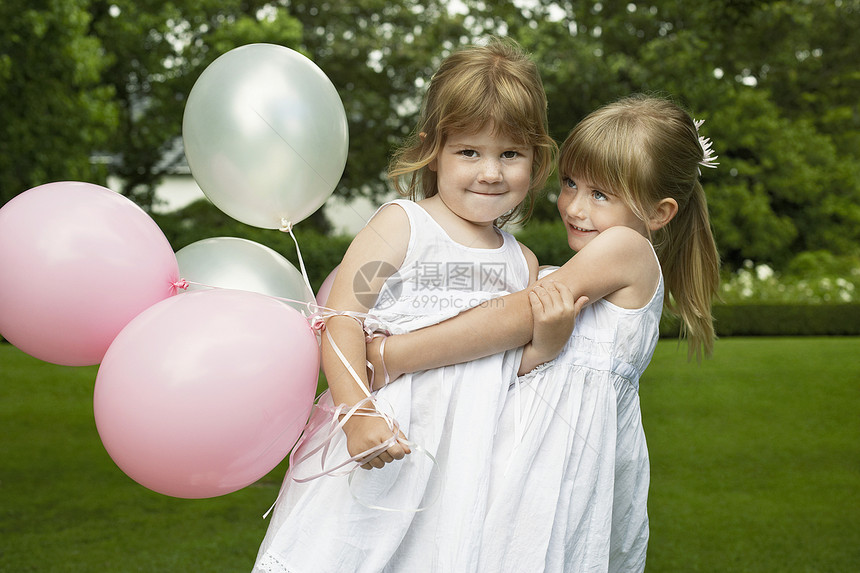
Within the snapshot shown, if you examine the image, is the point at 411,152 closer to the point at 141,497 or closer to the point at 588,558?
the point at 588,558

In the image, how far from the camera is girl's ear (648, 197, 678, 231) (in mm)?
2014

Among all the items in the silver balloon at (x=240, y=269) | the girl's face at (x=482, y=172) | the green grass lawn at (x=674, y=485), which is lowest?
the green grass lawn at (x=674, y=485)

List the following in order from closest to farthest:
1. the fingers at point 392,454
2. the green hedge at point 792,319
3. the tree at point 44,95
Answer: the fingers at point 392,454, the tree at point 44,95, the green hedge at point 792,319

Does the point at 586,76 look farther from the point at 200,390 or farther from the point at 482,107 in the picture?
the point at 200,390

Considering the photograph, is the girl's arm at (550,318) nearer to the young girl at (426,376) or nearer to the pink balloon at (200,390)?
the young girl at (426,376)

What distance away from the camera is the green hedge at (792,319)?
37.0 feet

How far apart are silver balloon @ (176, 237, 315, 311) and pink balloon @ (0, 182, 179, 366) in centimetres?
15

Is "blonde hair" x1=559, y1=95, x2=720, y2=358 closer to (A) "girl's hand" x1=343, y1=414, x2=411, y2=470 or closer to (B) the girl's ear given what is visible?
(B) the girl's ear

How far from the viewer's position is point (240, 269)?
2051mm

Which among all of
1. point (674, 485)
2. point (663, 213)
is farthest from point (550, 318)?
point (674, 485)

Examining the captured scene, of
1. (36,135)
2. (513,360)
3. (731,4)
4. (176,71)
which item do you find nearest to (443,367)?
(513,360)

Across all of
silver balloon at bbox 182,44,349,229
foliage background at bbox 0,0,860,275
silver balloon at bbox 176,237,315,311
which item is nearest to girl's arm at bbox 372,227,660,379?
silver balloon at bbox 176,237,315,311

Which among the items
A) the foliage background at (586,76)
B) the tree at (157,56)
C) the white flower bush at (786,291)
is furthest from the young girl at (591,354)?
the tree at (157,56)

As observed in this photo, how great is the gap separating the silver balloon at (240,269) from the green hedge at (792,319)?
33.0 feet
